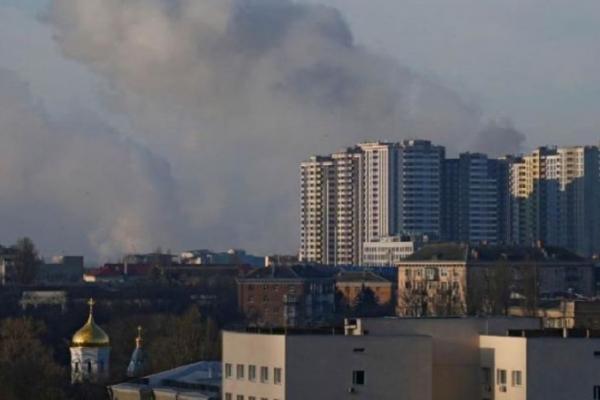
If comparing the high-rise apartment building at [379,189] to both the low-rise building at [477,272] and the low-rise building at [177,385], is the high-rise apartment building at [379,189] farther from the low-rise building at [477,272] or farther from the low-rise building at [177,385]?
the low-rise building at [177,385]

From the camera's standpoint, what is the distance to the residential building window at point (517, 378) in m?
32.0

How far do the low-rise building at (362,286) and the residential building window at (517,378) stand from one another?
3204 inches

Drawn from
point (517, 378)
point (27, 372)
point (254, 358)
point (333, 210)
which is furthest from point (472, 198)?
point (517, 378)

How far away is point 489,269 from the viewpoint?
334ft

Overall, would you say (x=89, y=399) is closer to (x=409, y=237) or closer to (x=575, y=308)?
(x=575, y=308)

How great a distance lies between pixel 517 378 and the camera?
32.2 meters

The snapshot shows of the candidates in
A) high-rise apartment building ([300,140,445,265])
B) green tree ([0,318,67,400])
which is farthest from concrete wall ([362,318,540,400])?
high-rise apartment building ([300,140,445,265])

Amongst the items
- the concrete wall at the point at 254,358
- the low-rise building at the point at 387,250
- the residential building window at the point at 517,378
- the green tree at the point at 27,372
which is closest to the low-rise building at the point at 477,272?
the green tree at the point at 27,372

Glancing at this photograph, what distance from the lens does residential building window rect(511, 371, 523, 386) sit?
3203cm

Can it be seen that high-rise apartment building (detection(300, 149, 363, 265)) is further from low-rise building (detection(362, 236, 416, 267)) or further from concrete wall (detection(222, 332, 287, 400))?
concrete wall (detection(222, 332, 287, 400))

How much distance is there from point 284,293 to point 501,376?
271 ft

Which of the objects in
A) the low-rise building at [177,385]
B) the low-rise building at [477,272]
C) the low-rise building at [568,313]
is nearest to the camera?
the low-rise building at [177,385]

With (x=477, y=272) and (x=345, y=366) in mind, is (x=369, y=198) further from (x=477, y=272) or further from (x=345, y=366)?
(x=345, y=366)

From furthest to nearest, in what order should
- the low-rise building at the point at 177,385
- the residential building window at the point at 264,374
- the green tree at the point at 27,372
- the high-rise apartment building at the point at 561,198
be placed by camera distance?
the high-rise apartment building at the point at 561,198 → the green tree at the point at 27,372 → the low-rise building at the point at 177,385 → the residential building window at the point at 264,374
